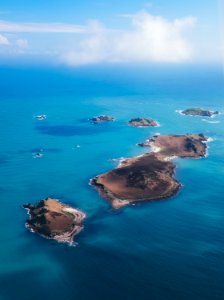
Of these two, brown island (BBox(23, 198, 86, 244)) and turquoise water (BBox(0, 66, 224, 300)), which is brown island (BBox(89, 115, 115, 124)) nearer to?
turquoise water (BBox(0, 66, 224, 300))

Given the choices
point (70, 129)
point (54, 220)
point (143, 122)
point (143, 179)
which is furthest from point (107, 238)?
point (143, 122)

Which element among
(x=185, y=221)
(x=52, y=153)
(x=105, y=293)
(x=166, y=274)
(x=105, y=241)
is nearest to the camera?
(x=105, y=293)

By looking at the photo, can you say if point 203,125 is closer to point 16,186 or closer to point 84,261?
point 16,186

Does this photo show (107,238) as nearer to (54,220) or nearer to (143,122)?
(54,220)

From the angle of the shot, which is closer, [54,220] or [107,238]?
[107,238]

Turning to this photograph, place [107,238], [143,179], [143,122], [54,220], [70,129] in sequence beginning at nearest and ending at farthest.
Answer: [107,238] → [54,220] → [143,179] → [70,129] → [143,122]

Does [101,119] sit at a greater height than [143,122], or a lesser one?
greater

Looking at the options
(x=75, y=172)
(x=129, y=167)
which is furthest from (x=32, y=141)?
(x=129, y=167)
